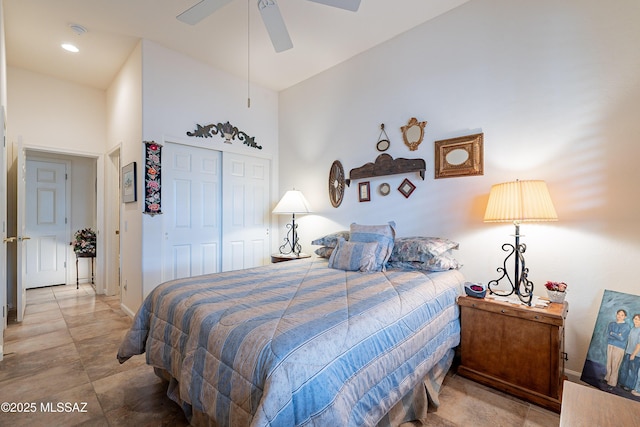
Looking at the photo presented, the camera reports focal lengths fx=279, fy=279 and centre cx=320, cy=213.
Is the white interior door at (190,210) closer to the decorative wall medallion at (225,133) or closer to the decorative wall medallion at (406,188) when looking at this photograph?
the decorative wall medallion at (225,133)

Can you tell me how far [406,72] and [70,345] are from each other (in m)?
4.09

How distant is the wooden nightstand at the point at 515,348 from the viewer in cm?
167

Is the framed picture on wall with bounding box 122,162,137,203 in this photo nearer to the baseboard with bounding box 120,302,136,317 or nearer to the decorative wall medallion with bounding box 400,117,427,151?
the baseboard with bounding box 120,302,136,317

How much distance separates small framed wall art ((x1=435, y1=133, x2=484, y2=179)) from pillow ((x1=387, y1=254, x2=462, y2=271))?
2.46ft

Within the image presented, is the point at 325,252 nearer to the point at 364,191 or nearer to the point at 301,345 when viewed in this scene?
the point at 364,191

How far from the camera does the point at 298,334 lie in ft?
3.65

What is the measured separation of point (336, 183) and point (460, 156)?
145cm

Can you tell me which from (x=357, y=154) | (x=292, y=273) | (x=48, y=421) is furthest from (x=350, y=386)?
(x=357, y=154)

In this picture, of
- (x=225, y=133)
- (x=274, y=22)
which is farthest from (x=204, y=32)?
(x=274, y=22)

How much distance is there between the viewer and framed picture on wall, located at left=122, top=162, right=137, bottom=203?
120 inches

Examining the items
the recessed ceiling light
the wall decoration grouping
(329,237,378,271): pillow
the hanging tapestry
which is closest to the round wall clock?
the wall decoration grouping

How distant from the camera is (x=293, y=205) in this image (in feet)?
11.5

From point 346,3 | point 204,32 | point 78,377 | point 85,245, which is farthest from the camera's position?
point 85,245

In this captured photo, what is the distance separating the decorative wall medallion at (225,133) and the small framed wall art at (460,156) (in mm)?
2488
